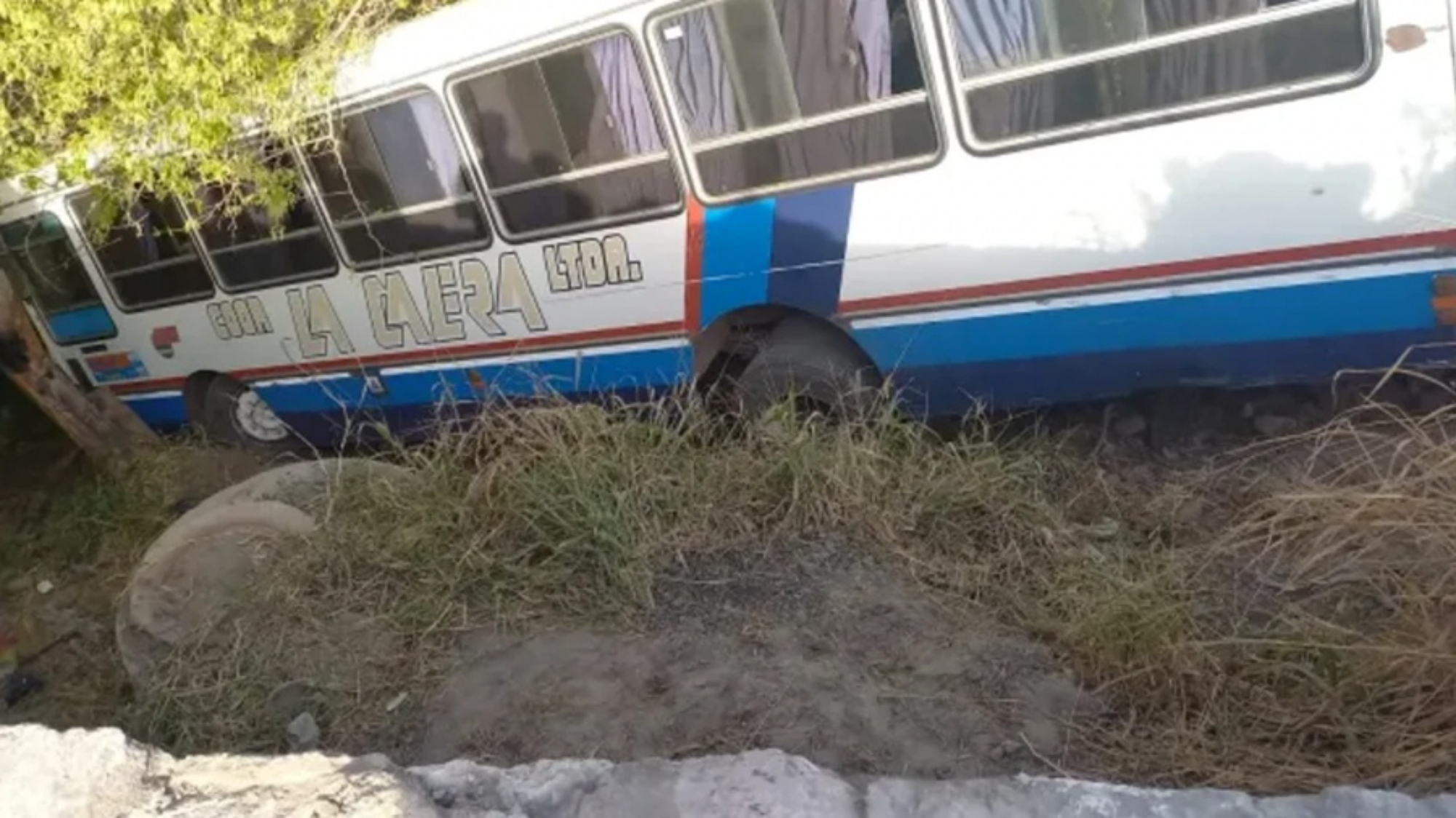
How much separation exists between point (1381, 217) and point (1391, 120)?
295 millimetres

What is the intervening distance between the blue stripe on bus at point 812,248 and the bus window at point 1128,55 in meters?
0.65

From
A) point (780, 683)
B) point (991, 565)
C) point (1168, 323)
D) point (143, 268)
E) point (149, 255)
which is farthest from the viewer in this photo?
point (143, 268)

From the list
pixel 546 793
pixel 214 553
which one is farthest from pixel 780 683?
pixel 214 553

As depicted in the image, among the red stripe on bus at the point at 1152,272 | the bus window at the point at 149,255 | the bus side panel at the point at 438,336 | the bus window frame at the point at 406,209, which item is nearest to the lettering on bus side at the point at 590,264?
the bus side panel at the point at 438,336

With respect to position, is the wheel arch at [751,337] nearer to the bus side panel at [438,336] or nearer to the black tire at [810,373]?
the black tire at [810,373]

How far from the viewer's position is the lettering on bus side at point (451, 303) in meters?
6.15

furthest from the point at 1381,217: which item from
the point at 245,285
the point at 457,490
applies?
the point at 245,285

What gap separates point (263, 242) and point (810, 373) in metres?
3.40

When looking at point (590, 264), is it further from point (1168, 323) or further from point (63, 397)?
point (63, 397)

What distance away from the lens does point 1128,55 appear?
14.0 ft

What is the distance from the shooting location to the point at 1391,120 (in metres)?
3.98

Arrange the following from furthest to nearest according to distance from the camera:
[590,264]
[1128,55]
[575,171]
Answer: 1. [590,264]
2. [575,171]
3. [1128,55]

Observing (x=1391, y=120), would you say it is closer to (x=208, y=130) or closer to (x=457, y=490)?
(x=457, y=490)

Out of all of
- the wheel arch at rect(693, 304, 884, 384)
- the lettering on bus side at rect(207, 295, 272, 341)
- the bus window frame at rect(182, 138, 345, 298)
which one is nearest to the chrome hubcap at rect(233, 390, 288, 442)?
the lettering on bus side at rect(207, 295, 272, 341)
